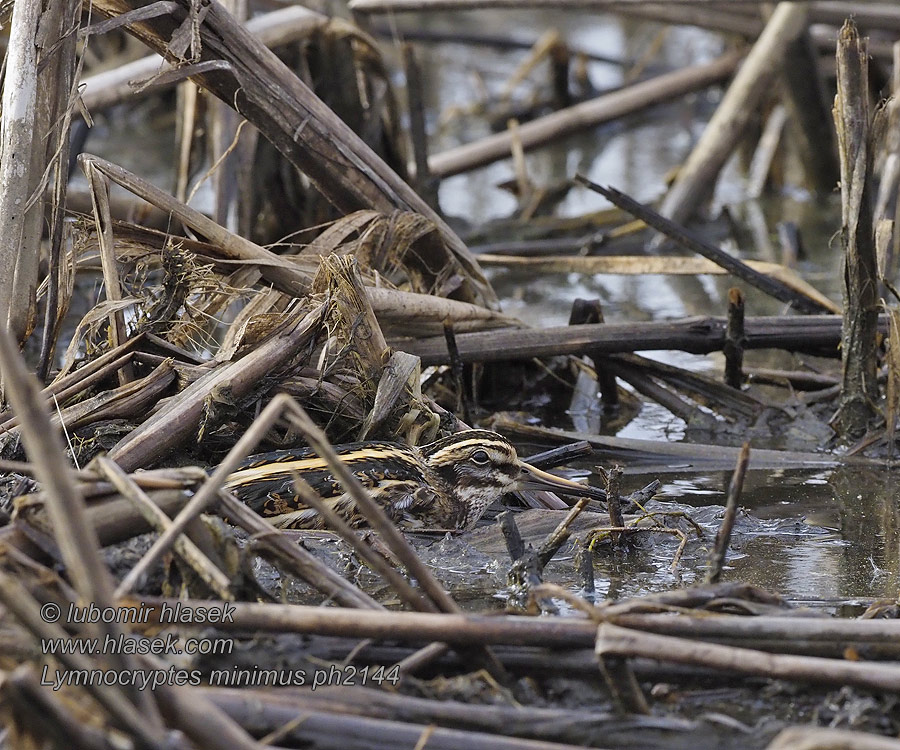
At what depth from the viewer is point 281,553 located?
9.51ft

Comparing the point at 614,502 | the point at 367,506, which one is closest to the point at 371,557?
the point at 367,506

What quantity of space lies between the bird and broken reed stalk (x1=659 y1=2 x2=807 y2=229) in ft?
15.9

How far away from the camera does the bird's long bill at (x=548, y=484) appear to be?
4.20 metres

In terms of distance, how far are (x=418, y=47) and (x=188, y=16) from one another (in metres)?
Answer: 10.6

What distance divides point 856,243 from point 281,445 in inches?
94.0

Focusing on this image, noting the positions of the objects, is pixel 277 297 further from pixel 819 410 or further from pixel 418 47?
pixel 418 47

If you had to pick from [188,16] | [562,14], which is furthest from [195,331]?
[562,14]

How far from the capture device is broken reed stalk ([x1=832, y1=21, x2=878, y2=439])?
14.9ft

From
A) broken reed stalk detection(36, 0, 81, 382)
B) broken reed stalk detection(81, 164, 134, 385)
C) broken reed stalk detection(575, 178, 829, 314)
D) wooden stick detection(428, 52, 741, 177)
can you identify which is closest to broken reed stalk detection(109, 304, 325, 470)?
broken reed stalk detection(81, 164, 134, 385)

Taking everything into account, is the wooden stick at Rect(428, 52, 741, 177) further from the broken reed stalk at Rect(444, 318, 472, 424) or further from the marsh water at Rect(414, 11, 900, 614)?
the broken reed stalk at Rect(444, 318, 472, 424)

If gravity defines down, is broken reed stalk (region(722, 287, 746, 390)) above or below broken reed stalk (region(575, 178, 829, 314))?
below

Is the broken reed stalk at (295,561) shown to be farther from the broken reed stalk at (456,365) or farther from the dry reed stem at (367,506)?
the broken reed stalk at (456,365)

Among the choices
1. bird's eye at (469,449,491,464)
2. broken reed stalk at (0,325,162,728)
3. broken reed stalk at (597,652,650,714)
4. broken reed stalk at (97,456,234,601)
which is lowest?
broken reed stalk at (597,652,650,714)

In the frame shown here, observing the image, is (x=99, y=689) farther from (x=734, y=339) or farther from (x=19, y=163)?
(x=734, y=339)
